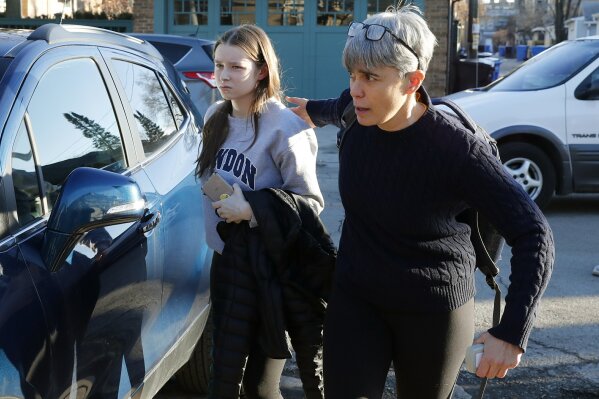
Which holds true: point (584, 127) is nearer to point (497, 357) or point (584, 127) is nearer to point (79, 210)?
point (497, 357)

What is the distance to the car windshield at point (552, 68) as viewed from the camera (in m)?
9.45

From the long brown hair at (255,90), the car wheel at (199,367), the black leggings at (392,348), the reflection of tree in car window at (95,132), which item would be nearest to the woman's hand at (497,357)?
the black leggings at (392,348)

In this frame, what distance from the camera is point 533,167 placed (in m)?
9.32

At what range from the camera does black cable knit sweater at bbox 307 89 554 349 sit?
2.61 meters

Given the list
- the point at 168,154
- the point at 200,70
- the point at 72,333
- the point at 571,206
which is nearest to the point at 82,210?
the point at 72,333

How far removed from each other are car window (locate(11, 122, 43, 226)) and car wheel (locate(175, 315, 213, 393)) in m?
1.65

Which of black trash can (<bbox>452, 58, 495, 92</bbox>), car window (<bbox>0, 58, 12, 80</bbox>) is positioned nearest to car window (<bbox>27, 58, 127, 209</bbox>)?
car window (<bbox>0, 58, 12, 80</bbox>)

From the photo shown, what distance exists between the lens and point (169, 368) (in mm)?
3543

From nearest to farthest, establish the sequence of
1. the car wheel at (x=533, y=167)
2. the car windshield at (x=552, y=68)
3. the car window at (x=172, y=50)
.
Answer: the car wheel at (x=533, y=167) → the car windshield at (x=552, y=68) → the car window at (x=172, y=50)

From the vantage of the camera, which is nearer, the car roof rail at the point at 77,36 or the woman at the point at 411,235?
the woman at the point at 411,235

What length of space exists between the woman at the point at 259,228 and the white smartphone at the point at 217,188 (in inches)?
1.1

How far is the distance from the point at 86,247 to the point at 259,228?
655 millimetres

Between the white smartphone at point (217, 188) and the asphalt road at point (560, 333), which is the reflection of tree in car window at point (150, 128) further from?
the asphalt road at point (560, 333)

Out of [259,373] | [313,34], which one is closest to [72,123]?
[259,373]
